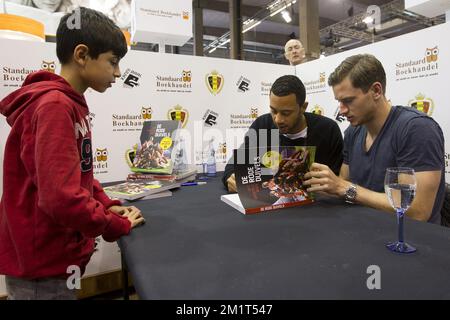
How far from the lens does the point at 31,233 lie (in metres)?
0.84

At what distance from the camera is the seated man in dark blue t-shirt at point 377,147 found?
1.16 meters

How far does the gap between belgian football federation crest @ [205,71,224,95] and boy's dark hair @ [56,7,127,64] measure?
4.91 feet

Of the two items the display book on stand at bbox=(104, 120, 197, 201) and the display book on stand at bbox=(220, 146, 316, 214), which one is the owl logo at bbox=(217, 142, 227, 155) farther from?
the display book on stand at bbox=(220, 146, 316, 214)

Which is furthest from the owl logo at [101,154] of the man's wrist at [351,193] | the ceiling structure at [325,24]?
the ceiling structure at [325,24]

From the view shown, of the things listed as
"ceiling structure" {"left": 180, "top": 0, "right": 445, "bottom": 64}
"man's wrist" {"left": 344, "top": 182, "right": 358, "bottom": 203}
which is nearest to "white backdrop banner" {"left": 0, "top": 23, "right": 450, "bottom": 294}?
"man's wrist" {"left": 344, "top": 182, "right": 358, "bottom": 203}

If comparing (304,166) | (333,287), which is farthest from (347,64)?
(333,287)

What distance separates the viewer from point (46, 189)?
28.3 inches

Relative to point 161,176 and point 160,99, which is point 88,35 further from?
point 160,99

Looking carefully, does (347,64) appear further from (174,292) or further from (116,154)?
(116,154)

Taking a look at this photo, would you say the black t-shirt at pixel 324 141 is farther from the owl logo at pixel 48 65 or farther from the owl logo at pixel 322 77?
the owl logo at pixel 48 65

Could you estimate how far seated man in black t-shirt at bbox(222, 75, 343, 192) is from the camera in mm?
1606

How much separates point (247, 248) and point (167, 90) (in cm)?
172

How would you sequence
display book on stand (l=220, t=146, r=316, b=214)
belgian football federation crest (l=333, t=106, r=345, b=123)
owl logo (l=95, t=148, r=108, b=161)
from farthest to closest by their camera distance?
belgian football federation crest (l=333, t=106, r=345, b=123) < owl logo (l=95, t=148, r=108, b=161) < display book on stand (l=220, t=146, r=316, b=214)

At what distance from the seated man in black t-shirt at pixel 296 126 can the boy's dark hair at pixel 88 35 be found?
0.83m
